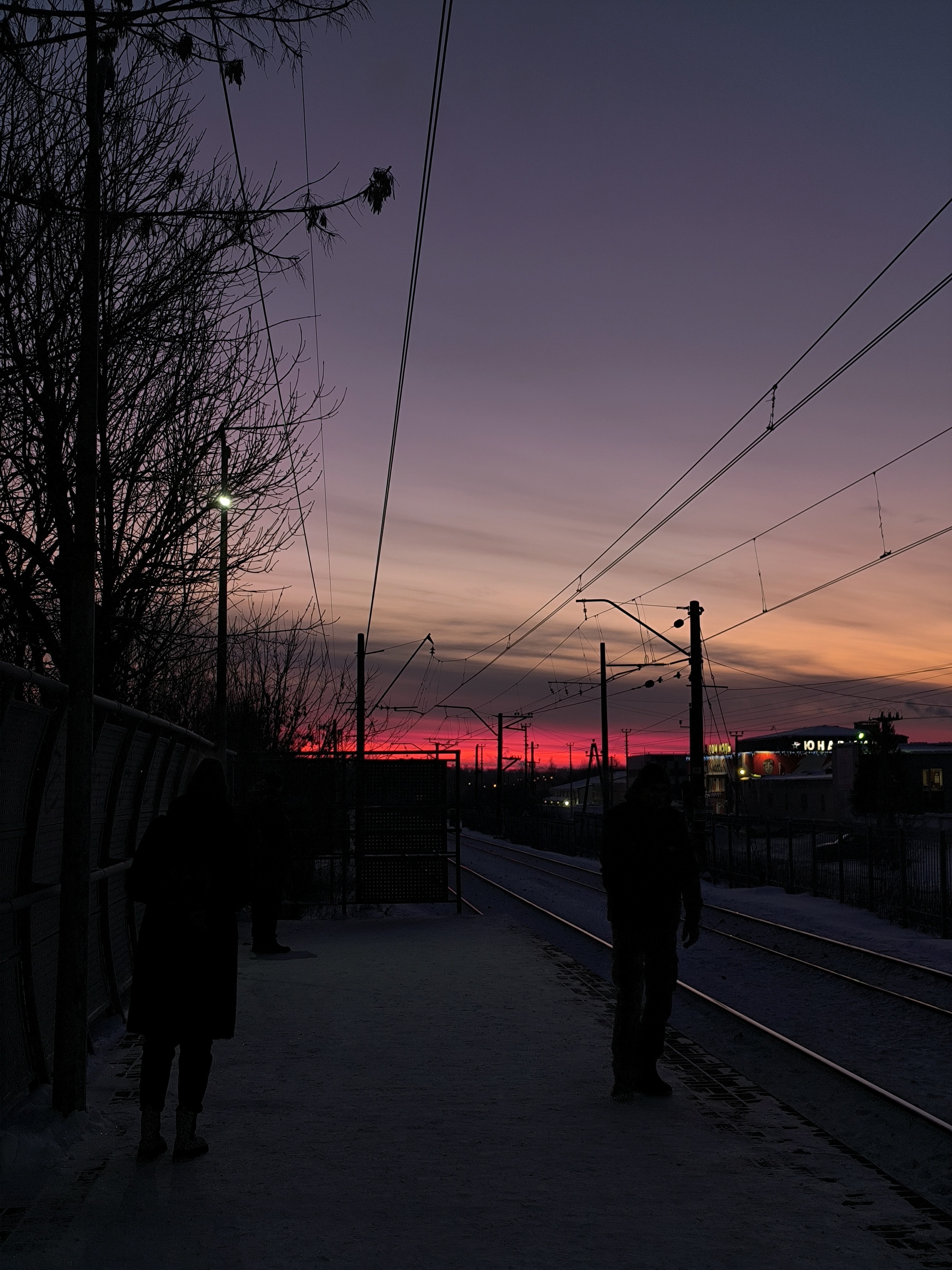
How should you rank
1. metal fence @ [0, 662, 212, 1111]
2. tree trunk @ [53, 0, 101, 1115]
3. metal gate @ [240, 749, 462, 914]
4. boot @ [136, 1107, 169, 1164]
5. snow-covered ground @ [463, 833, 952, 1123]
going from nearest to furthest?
boot @ [136, 1107, 169, 1164] → metal fence @ [0, 662, 212, 1111] → tree trunk @ [53, 0, 101, 1115] → snow-covered ground @ [463, 833, 952, 1123] → metal gate @ [240, 749, 462, 914]

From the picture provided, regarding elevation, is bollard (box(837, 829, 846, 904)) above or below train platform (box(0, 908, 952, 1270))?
above

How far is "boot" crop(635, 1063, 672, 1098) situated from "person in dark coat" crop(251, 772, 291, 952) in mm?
7852

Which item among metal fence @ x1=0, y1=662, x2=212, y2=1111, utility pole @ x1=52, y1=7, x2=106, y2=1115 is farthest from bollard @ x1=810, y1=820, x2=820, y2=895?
utility pole @ x1=52, y1=7, x2=106, y2=1115

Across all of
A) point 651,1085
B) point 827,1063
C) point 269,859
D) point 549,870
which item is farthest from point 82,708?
point 549,870

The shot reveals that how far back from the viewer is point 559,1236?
5016mm

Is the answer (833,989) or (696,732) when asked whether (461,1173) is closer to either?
(833,989)

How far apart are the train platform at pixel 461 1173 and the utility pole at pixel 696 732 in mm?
20732

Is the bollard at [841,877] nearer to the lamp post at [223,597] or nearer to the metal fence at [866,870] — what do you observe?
the metal fence at [866,870]

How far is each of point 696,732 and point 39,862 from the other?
2514 cm

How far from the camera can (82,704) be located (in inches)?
280

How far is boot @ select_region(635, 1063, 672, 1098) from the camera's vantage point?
300 inches

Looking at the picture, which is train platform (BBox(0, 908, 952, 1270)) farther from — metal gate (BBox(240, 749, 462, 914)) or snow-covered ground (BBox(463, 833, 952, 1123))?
metal gate (BBox(240, 749, 462, 914))

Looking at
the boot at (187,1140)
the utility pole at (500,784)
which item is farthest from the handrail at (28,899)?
the utility pole at (500,784)

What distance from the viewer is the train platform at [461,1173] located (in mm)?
4859
